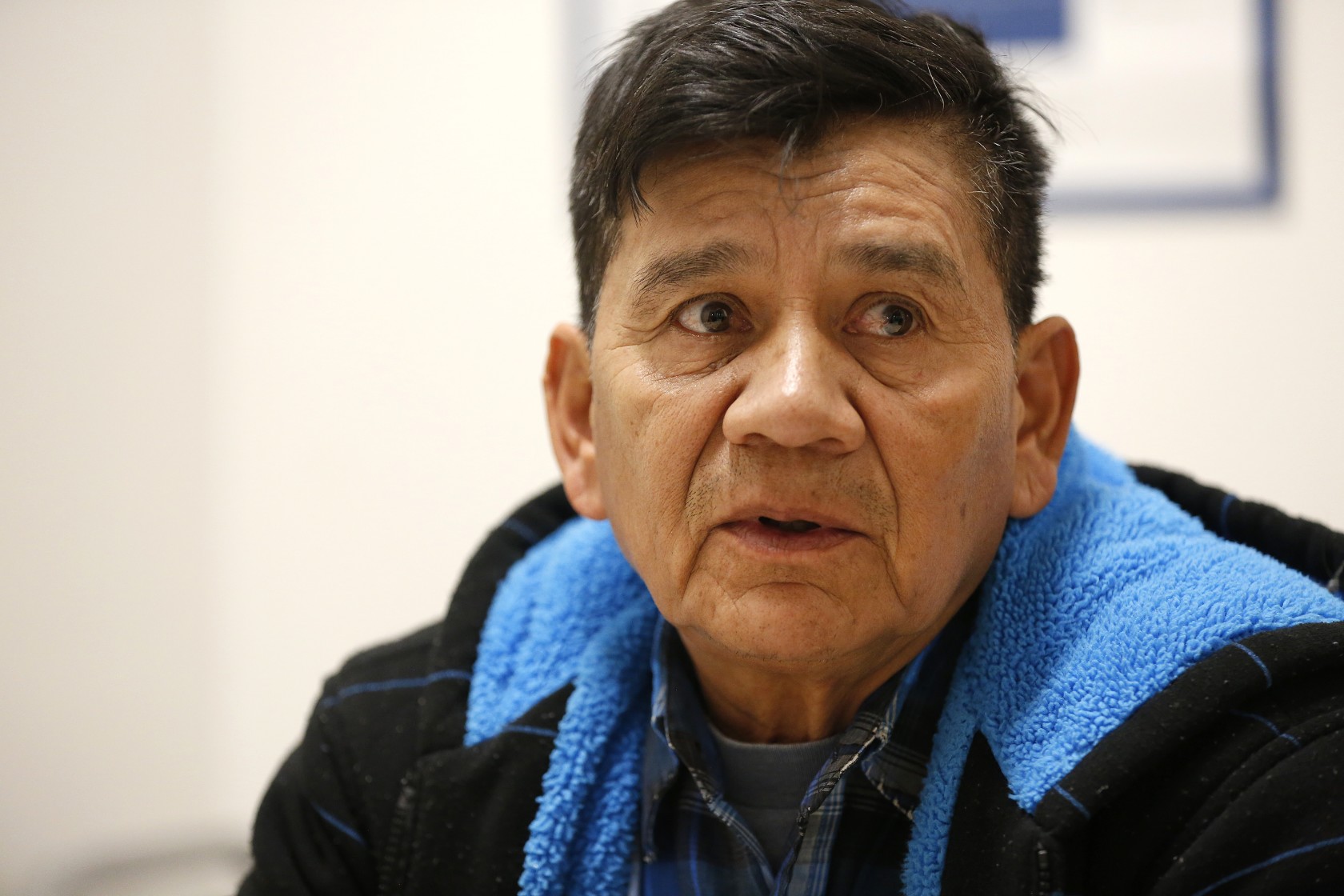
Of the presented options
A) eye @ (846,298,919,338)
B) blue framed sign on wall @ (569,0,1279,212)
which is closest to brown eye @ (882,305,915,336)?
eye @ (846,298,919,338)

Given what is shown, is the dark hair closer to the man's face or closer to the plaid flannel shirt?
the man's face

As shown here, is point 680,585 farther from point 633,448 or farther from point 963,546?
point 963,546

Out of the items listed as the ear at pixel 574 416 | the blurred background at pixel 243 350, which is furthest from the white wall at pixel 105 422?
the ear at pixel 574 416

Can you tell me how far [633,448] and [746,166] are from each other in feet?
0.79

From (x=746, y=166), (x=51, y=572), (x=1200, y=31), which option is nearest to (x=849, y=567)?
(x=746, y=166)

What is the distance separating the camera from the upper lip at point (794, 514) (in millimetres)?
780

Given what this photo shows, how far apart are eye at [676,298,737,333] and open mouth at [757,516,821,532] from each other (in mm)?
158

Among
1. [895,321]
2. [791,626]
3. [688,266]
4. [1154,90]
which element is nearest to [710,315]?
[688,266]

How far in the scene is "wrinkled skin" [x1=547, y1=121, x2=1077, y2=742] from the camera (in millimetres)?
785

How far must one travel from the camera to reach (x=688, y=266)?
82cm

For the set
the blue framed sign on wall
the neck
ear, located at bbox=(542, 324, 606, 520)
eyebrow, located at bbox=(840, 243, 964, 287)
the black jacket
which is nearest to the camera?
the black jacket

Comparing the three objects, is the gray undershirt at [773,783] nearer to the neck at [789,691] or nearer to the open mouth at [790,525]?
the neck at [789,691]

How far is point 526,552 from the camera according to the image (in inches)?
45.9

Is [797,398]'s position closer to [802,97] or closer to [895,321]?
[895,321]
